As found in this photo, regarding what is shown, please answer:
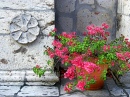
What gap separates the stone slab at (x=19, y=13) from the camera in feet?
8.61

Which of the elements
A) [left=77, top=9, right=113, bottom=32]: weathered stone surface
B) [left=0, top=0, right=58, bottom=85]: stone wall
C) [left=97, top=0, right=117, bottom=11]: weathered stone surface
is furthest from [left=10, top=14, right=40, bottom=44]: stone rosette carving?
[left=97, top=0, right=117, bottom=11]: weathered stone surface

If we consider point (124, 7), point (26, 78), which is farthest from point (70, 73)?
point (124, 7)

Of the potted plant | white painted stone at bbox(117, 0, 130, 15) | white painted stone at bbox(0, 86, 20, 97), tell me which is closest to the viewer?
the potted plant

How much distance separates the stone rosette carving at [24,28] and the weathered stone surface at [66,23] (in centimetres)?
51

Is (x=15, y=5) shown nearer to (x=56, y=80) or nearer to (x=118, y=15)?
(x=56, y=80)

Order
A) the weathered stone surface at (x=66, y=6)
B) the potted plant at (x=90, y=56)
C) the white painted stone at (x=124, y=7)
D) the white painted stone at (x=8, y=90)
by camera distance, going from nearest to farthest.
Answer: the potted plant at (x=90, y=56)
the white painted stone at (x=8, y=90)
the white painted stone at (x=124, y=7)
the weathered stone surface at (x=66, y=6)

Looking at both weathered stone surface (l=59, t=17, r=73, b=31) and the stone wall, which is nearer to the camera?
the stone wall

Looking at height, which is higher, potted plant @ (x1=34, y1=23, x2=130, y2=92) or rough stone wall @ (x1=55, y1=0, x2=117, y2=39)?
rough stone wall @ (x1=55, y1=0, x2=117, y2=39)

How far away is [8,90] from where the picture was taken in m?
2.56

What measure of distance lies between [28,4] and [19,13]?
4.6 inches

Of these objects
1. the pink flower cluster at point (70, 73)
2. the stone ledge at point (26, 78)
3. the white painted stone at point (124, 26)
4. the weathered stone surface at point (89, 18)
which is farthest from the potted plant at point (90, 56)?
the weathered stone surface at point (89, 18)

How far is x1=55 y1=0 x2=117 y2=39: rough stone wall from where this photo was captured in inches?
121

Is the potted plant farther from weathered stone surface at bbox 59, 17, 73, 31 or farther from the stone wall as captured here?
weathered stone surface at bbox 59, 17, 73, 31

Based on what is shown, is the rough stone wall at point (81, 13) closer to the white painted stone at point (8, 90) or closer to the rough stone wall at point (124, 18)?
the rough stone wall at point (124, 18)
